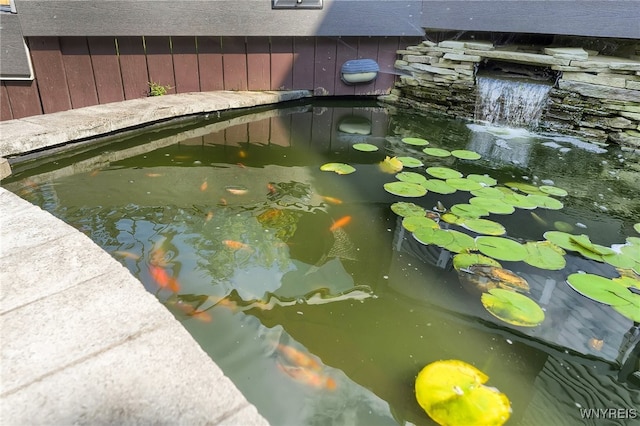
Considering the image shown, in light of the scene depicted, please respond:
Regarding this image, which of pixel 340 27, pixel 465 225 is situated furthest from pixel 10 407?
pixel 340 27

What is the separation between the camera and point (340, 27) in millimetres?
4070

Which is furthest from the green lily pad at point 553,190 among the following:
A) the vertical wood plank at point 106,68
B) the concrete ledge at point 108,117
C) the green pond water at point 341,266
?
the vertical wood plank at point 106,68

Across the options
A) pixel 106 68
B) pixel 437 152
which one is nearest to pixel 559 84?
pixel 437 152

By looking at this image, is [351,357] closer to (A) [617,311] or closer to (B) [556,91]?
(A) [617,311]

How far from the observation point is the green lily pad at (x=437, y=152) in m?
2.96

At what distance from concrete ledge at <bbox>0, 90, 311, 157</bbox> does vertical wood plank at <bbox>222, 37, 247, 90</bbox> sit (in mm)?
149

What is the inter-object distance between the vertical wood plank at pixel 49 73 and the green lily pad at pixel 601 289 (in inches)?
146

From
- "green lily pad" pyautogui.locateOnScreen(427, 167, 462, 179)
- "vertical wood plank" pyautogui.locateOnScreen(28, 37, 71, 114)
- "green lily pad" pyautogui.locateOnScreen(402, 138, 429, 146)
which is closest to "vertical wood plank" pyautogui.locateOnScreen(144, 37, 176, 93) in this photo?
"vertical wood plank" pyautogui.locateOnScreen(28, 37, 71, 114)

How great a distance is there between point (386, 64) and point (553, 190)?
2.62 m

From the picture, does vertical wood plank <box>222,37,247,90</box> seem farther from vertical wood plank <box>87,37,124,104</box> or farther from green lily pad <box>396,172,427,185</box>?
green lily pad <box>396,172,427,185</box>

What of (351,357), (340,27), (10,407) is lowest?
(351,357)

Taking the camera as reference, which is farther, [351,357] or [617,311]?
[617,311]

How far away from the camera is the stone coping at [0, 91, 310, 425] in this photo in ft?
2.77

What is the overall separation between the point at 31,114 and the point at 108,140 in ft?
2.84
